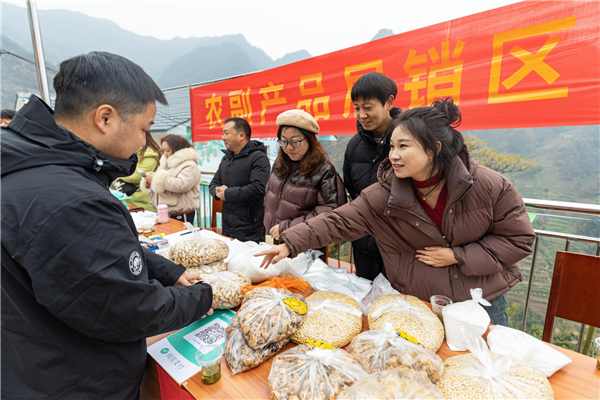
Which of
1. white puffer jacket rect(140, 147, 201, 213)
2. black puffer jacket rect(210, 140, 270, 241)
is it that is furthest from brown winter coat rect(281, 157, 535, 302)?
white puffer jacket rect(140, 147, 201, 213)

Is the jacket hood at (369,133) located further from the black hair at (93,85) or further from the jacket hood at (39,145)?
the jacket hood at (39,145)

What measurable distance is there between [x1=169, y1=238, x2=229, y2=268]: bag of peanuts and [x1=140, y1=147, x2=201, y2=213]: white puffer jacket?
191 centimetres

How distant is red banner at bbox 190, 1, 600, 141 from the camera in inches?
79.2

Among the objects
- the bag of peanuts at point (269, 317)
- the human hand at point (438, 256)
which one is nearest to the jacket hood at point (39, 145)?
the bag of peanuts at point (269, 317)

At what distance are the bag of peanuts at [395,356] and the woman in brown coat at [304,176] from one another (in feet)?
4.03

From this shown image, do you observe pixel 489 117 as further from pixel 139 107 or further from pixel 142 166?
pixel 142 166

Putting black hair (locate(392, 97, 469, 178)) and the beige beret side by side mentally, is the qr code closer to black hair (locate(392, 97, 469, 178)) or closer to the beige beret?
black hair (locate(392, 97, 469, 178))

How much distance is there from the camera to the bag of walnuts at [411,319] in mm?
979

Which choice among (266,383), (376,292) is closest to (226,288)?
(266,383)

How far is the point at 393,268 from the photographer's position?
1.51 meters

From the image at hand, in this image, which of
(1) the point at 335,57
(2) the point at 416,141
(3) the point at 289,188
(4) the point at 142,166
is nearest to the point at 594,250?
(2) the point at 416,141

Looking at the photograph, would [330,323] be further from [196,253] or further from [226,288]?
[196,253]

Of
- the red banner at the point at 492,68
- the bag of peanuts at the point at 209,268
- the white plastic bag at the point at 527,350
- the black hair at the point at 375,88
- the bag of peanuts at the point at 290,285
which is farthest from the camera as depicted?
the red banner at the point at 492,68

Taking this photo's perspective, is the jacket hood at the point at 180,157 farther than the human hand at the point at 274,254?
Yes
